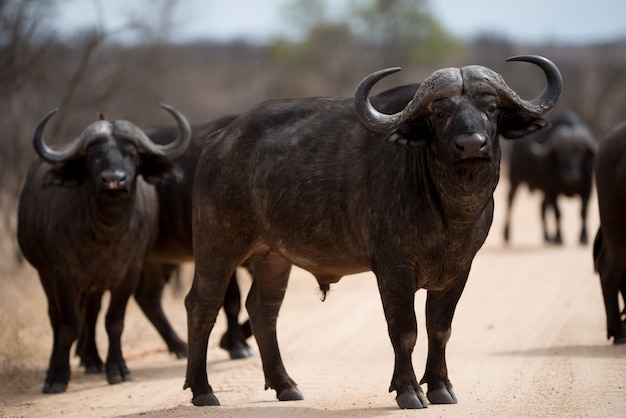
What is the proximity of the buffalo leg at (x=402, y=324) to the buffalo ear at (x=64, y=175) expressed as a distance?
4245 mm

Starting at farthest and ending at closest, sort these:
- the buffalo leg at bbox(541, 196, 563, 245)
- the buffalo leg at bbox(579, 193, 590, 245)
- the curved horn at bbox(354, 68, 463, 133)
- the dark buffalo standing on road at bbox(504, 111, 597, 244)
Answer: the dark buffalo standing on road at bbox(504, 111, 597, 244) < the buffalo leg at bbox(541, 196, 563, 245) < the buffalo leg at bbox(579, 193, 590, 245) < the curved horn at bbox(354, 68, 463, 133)

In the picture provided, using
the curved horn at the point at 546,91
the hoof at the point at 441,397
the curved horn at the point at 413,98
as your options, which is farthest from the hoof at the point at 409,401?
the curved horn at the point at 546,91

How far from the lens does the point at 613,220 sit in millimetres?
10523

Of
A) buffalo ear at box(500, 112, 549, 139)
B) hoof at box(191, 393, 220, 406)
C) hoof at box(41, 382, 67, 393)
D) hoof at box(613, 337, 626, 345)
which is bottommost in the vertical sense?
hoof at box(613, 337, 626, 345)

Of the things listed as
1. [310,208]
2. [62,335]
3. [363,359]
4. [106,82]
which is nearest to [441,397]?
[310,208]

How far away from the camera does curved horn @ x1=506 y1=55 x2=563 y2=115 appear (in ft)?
24.7

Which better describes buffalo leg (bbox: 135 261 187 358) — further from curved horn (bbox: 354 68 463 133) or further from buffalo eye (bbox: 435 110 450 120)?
buffalo eye (bbox: 435 110 450 120)

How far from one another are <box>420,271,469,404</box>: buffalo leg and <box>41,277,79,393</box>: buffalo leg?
385cm

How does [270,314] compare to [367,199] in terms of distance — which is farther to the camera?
[270,314]

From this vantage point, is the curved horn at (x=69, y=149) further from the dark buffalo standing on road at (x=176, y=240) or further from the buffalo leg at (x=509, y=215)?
the buffalo leg at (x=509, y=215)

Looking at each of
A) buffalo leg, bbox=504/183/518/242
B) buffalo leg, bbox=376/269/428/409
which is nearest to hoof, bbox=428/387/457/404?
buffalo leg, bbox=376/269/428/409

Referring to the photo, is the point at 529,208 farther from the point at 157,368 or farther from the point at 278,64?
the point at 278,64

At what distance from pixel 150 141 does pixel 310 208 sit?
348cm

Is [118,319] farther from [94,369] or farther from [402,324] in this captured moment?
[402,324]
